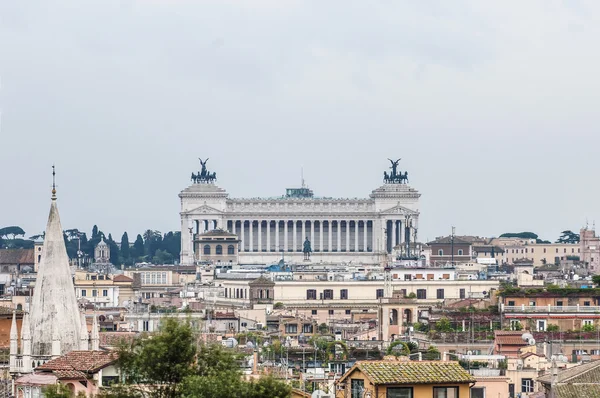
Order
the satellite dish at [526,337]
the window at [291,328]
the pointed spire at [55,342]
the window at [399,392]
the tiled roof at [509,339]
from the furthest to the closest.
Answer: the window at [291,328]
the satellite dish at [526,337]
the tiled roof at [509,339]
the pointed spire at [55,342]
the window at [399,392]

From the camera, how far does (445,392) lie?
107 ft

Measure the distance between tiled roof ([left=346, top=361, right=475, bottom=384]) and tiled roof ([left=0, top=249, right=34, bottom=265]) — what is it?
449ft

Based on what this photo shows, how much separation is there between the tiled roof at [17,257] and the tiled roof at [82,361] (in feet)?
430

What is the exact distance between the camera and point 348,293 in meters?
120

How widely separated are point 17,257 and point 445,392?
5535 inches

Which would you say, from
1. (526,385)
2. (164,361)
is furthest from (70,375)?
(526,385)

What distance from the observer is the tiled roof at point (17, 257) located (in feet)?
557

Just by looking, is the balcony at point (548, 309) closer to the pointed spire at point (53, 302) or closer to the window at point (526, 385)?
the window at point (526, 385)

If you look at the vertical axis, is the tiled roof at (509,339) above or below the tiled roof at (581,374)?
above

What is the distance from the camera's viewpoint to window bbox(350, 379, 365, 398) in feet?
109

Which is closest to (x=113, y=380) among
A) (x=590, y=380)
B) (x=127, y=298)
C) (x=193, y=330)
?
(x=193, y=330)

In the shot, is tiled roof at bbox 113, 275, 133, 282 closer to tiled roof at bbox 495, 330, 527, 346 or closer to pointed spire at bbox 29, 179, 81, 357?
tiled roof at bbox 495, 330, 527, 346

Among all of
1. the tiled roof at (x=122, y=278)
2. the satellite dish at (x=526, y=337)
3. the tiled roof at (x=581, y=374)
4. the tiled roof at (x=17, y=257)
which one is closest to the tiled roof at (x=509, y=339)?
the satellite dish at (x=526, y=337)

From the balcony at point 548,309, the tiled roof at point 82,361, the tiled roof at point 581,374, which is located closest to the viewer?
the tiled roof at point 581,374
